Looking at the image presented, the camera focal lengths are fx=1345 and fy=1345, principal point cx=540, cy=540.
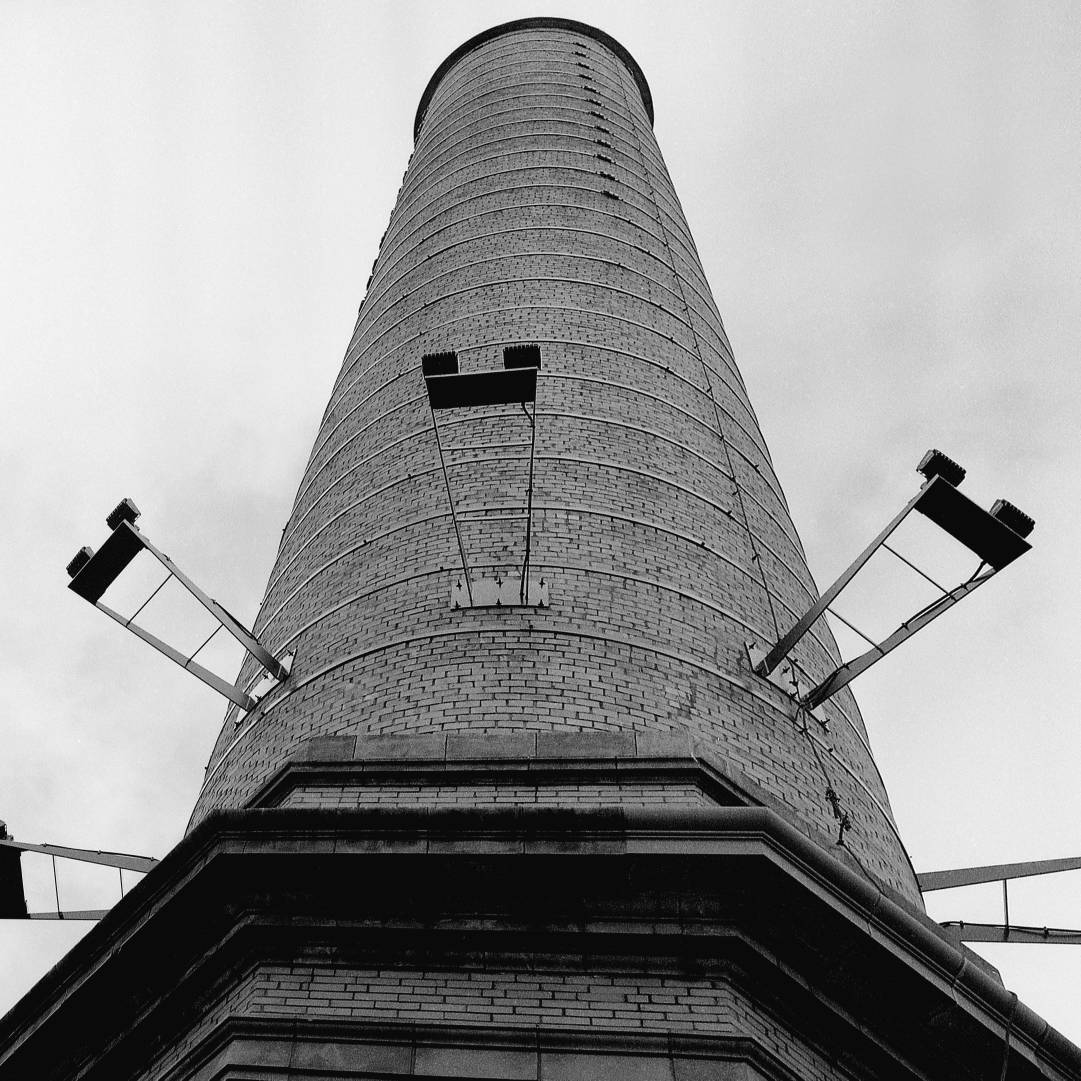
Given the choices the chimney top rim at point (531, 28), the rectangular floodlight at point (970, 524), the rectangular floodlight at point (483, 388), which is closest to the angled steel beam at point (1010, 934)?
the rectangular floodlight at point (970, 524)

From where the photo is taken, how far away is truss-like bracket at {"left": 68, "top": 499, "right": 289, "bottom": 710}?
32.1 ft

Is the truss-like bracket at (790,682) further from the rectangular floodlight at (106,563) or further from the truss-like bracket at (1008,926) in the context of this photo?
the rectangular floodlight at (106,563)

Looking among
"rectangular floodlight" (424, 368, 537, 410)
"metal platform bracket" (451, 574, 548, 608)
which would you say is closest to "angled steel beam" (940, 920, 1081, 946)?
"metal platform bracket" (451, 574, 548, 608)

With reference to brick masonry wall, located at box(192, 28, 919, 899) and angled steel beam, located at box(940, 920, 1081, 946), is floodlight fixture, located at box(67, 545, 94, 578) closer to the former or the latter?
brick masonry wall, located at box(192, 28, 919, 899)

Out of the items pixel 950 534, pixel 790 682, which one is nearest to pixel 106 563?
pixel 790 682

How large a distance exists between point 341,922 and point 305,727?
2.48 m

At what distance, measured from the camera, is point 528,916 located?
6336 millimetres

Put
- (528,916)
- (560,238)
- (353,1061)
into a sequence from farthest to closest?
1. (560,238)
2. (528,916)
3. (353,1061)

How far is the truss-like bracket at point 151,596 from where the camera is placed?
9773mm

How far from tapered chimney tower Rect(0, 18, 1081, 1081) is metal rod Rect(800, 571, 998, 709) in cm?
29

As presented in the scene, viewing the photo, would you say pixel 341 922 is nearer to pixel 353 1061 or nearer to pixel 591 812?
pixel 353 1061

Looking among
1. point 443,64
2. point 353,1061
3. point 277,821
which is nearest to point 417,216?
point 443,64

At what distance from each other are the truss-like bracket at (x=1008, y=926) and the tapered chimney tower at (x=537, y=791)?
0.61 m

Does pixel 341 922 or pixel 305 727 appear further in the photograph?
pixel 305 727
